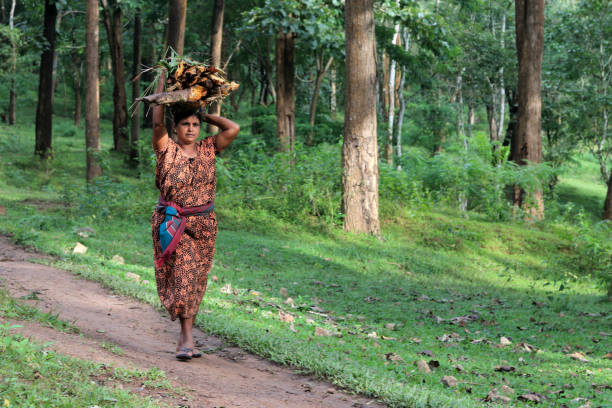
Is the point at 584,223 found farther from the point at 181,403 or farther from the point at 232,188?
the point at 181,403

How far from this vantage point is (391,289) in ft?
31.2

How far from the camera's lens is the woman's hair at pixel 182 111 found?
212 inches

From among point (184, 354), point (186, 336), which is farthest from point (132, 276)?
point (184, 354)

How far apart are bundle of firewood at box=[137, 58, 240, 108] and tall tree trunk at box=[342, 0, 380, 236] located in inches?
291

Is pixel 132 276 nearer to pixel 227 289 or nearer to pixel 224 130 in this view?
pixel 227 289

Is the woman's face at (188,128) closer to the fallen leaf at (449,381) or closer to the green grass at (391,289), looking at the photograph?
the green grass at (391,289)

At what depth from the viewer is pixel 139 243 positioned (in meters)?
10.6

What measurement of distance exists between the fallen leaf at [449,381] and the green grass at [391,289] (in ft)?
0.18

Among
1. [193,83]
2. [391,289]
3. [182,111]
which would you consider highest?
[193,83]

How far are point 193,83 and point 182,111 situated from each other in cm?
26

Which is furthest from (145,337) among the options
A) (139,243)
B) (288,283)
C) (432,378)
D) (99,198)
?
(99,198)

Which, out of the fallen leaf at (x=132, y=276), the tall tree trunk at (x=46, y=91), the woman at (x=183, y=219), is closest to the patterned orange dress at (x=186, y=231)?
the woman at (x=183, y=219)

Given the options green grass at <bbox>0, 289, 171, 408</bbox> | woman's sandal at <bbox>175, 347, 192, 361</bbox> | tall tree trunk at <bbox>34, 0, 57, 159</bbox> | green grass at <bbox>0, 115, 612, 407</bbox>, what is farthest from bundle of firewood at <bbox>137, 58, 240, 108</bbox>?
tall tree trunk at <bbox>34, 0, 57, 159</bbox>

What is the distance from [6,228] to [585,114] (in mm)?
25231
